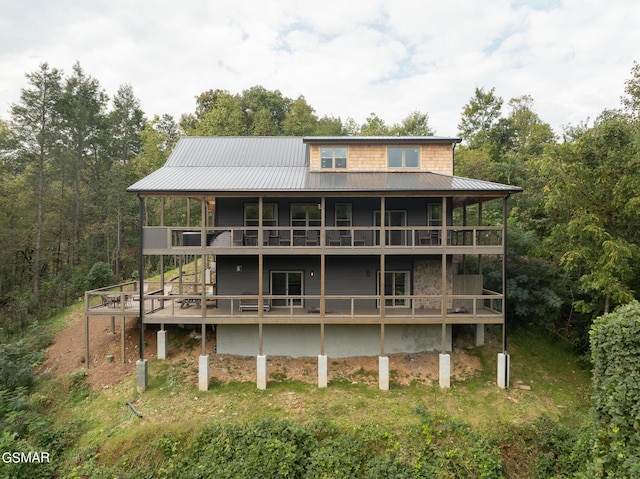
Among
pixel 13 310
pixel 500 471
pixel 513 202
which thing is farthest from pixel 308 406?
pixel 13 310

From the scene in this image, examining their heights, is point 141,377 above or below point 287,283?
below

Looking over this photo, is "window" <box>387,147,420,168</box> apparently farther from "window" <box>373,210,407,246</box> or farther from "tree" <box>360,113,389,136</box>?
"tree" <box>360,113,389,136</box>

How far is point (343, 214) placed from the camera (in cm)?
1474

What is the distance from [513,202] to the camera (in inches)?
777

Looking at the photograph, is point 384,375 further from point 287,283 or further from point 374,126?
point 374,126

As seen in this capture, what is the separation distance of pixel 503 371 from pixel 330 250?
795cm

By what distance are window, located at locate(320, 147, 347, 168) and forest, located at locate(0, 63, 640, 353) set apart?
27.6 ft

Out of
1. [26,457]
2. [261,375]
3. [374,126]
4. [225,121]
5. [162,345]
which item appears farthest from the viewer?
[374,126]

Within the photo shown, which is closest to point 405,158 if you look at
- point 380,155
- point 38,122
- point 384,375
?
point 380,155

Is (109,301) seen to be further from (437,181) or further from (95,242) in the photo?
(95,242)

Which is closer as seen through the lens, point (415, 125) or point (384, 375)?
point (384, 375)

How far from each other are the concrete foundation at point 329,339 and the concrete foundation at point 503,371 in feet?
7.31

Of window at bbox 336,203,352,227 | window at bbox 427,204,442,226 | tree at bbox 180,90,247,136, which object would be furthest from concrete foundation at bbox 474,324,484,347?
tree at bbox 180,90,247,136

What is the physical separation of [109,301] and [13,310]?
501 inches
